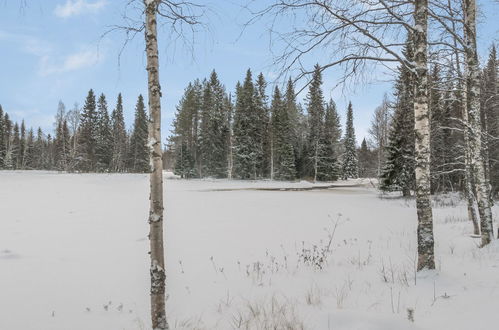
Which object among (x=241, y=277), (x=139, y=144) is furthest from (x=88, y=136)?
(x=241, y=277)

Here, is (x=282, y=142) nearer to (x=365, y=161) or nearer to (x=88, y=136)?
(x=88, y=136)

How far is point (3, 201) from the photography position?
52.7 ft

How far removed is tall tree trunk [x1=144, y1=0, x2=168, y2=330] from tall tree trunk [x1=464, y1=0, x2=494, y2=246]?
21.6 ft

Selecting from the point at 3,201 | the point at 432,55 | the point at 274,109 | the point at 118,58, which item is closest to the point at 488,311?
the point at 118,58

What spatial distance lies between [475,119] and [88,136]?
51.7m

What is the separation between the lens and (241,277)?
6188 mm

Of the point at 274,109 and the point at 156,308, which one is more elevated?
the point at 274,109

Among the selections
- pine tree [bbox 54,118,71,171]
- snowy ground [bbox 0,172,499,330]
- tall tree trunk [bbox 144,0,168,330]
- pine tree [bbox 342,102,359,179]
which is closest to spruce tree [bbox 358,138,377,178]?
pine tree [bbox 342,102,359,179]

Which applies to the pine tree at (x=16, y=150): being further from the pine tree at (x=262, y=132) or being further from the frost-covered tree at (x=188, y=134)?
the pine tree at (x=262, y=132)

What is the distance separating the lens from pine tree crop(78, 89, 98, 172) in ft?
158

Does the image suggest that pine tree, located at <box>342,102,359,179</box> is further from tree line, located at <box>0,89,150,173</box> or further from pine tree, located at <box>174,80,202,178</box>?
A: tree line, located at <box>0,89,150,173</box>

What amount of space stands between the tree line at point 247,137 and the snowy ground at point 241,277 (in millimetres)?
31273

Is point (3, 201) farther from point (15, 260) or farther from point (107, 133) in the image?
point (107, 133)

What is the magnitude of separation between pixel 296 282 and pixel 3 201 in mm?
16547
